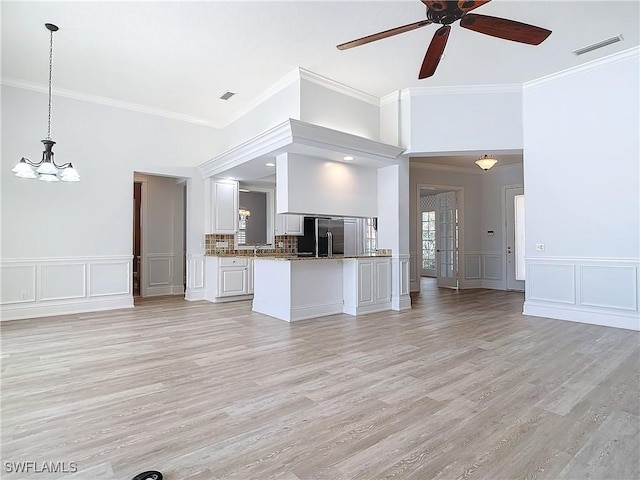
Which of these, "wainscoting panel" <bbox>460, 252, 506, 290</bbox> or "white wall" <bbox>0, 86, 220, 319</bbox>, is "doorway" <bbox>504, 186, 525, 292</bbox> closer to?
"wainscoting panel" <bbox>460, 252, 506, 290</bbox>

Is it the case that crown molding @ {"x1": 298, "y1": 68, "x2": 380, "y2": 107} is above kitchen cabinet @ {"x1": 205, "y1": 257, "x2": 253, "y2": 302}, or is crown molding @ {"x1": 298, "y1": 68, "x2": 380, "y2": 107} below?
above

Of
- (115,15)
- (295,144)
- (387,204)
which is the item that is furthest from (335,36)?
(387,204)

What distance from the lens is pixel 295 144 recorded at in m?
4.84

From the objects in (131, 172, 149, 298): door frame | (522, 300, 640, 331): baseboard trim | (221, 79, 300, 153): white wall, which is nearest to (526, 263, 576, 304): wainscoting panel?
(522, 300, 640, 331): baseboard trim

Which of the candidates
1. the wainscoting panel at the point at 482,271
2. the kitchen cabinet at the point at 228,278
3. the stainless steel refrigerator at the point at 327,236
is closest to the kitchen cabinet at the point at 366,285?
the stainless steel refrigerator at the point at 327,236

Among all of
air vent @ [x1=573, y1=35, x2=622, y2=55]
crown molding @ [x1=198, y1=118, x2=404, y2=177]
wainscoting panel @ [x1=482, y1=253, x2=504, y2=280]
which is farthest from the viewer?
wainscoting panel @ [x1=482, y1=253, x2=504, y2=280]

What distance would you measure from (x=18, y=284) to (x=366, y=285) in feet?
17.3

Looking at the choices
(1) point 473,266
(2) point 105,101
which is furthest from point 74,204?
(1) point 473,266

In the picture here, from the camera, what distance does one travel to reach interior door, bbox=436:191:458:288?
9.34m

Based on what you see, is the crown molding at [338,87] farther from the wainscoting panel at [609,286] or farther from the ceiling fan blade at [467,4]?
the wainscoting panel at [609,286]

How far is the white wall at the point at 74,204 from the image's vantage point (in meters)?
5.34

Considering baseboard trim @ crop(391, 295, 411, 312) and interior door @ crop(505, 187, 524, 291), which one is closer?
baseboard trim @ crop(391, 295, 411, 312)

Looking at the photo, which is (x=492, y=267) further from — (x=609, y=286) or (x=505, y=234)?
(x=609, y=286)

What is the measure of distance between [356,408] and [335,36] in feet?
13.4
